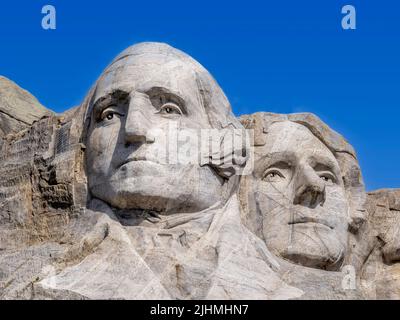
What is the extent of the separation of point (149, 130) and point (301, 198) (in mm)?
1857

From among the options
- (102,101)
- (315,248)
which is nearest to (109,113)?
(102,101)

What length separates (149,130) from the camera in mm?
11242

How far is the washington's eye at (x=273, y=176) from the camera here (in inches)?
491

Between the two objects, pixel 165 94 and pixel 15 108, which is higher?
pixel 15 108

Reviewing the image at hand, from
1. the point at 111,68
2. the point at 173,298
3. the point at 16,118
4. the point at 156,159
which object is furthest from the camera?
the point at 16,118

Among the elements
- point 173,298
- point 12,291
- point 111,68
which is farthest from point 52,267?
point 111,68

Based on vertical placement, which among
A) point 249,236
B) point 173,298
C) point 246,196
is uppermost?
point 246,196

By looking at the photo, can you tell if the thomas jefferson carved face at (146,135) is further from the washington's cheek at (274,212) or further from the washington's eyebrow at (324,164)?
the washington's eyebrow at (324,164)

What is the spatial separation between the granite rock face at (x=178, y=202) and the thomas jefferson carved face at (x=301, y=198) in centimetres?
1

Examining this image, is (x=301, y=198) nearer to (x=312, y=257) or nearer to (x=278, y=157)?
(x=278, y=157)

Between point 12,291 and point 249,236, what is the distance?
2120 millimetres

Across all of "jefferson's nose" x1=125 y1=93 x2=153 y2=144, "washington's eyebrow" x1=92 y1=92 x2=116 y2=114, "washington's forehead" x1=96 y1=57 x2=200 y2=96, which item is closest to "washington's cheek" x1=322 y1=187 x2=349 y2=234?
"washington's forehead" x1=96 y1=57 x2=200 y2=96

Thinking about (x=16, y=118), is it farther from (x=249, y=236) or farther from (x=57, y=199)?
(x=249, y=236)

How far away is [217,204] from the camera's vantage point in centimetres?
1141
